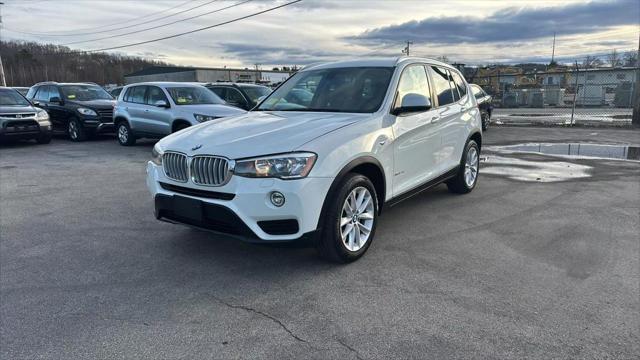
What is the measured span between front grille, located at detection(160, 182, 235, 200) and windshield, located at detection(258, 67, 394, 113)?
1.62 metres

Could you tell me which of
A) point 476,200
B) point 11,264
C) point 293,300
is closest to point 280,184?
point 293,300

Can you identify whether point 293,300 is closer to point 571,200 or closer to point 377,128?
point 377,128

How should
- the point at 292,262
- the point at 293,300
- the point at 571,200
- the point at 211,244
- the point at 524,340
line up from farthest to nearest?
1. the point at 571,200
2. the point at 211,244
3. the point at 292,262
4. the point at 293,300
5. the point at 524,340

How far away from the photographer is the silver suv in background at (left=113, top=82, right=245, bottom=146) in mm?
10898

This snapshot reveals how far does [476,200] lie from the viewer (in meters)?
6.37

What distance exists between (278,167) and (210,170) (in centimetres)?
59

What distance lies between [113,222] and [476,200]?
4.69 meters

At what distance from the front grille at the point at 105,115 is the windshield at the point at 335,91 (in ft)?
32.8

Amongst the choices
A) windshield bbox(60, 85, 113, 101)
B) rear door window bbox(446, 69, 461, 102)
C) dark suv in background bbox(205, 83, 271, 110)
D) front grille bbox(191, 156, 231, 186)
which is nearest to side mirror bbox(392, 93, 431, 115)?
rear door window bbox(446, 69, 461, 102)

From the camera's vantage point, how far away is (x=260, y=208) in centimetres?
354

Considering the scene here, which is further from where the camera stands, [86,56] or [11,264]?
[86,56]

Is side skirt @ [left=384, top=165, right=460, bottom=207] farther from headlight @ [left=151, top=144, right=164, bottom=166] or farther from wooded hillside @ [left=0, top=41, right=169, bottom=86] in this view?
wooded hillside @ [left=0, top=41, right=169, bottom=86]

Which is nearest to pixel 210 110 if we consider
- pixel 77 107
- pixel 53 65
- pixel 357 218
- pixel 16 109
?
pixel 77 107

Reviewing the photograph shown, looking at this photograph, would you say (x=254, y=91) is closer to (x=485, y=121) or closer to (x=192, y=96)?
(x=192, y=96)
